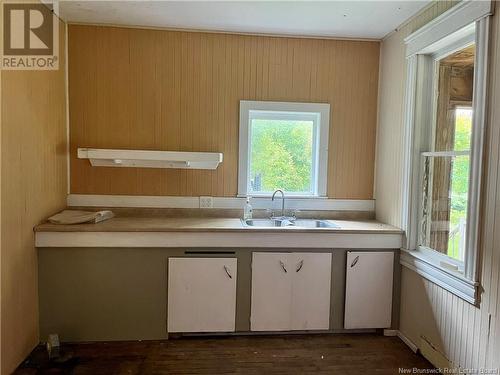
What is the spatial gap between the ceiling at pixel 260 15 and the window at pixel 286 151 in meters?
0.64

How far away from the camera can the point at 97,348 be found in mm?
2654

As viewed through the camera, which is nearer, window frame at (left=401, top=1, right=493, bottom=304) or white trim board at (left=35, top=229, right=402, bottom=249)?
window frame at (left=401, top=1, right=493, bottom=304)

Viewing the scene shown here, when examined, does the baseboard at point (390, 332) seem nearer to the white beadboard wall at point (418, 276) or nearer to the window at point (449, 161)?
the white beadboard wall at point (418, 276)

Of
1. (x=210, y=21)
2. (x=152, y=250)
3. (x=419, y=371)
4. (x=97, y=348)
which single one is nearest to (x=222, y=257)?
(x=152, y=250)

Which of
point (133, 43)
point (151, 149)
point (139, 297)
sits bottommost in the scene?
point (139, 297)

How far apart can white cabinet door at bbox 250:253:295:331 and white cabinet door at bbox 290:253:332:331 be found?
1.8 inches

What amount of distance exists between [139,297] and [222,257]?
2.23 ft

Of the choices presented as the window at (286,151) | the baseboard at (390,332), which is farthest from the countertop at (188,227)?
the baseboard at (390,332)

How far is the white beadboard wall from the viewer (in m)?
1.94

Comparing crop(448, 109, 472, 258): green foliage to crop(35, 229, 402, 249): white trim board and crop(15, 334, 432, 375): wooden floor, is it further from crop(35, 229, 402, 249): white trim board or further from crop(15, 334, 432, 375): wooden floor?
crop(15, 334, 432, 375): wooden floor

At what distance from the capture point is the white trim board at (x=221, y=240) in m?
2.65

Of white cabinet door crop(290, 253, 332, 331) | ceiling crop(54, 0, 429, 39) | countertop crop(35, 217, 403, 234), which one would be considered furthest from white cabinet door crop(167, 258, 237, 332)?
ceiling crop(54, 0, 429, 39)

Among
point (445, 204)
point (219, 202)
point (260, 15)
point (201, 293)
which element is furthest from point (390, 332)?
point (260, 15)

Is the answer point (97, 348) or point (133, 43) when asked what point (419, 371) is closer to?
point (97, 348)
